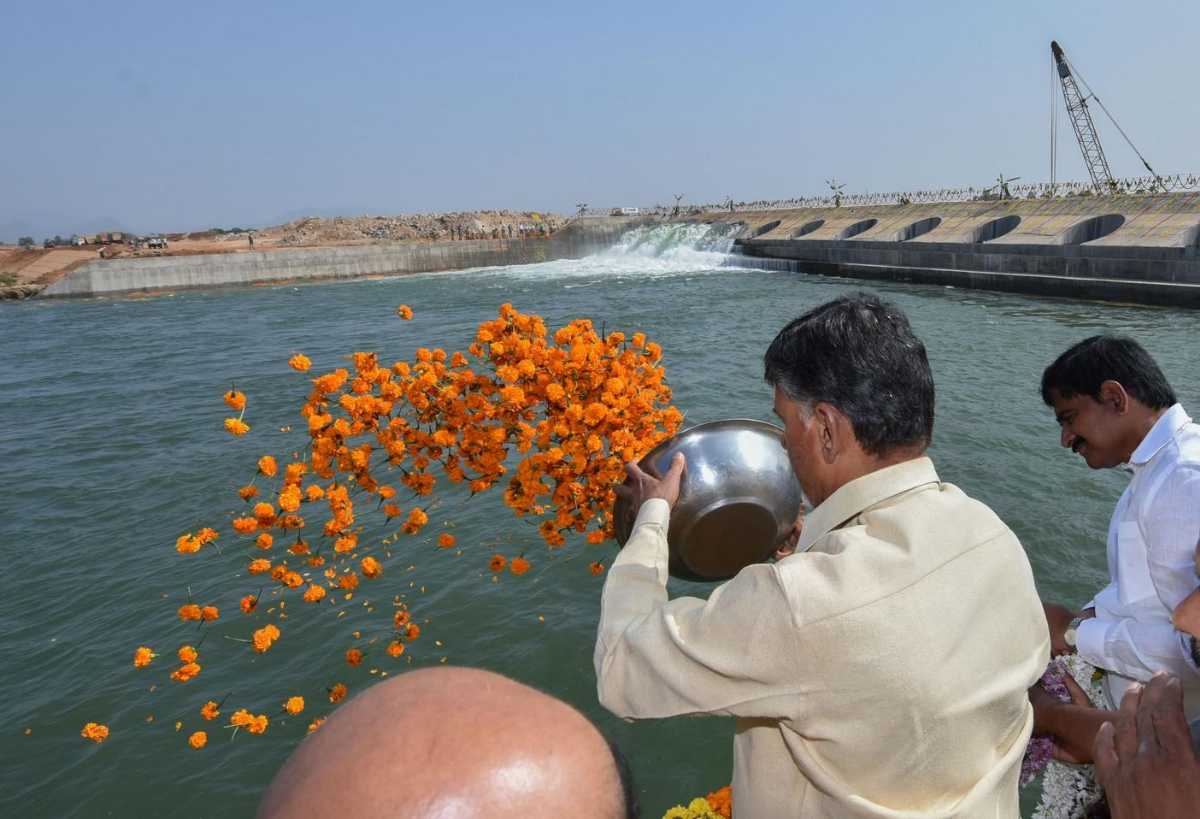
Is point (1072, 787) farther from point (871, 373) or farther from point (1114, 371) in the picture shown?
point (871, 373)

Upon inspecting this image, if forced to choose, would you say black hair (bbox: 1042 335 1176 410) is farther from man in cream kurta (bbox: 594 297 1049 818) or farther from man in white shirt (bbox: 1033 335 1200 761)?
man in cream kurta (bbox: 594 297 1049 818)

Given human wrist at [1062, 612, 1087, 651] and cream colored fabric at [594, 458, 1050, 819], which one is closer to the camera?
cream colored fabric at [594, 458, 1050, 819]

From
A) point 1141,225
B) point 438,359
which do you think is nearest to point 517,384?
point 438,359

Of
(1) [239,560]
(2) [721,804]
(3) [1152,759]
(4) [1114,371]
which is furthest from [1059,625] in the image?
(1) [239,560]

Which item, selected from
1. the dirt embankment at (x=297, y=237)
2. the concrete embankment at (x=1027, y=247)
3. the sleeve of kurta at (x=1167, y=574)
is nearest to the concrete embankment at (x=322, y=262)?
the dirt embankment at (x=297, y=237)

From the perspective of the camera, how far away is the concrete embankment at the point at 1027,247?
74.9 feet

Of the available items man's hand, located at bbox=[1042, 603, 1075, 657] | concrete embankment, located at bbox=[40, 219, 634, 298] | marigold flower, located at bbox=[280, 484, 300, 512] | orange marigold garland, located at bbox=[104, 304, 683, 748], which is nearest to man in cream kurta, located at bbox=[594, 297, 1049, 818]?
man's hand, located at bbox=[1042, 603, 1075, 657]

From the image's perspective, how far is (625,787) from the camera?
91 cm

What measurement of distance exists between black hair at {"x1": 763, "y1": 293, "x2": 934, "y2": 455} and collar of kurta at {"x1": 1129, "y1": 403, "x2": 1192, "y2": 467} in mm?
1294

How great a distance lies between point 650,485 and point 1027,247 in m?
30.3

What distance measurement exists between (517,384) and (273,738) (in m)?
3.31

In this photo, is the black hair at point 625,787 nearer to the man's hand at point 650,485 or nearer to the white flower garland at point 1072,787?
the man's hand at point 650,485

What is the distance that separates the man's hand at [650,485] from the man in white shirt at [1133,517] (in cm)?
146

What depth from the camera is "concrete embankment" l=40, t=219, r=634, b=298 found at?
45.2 meters
